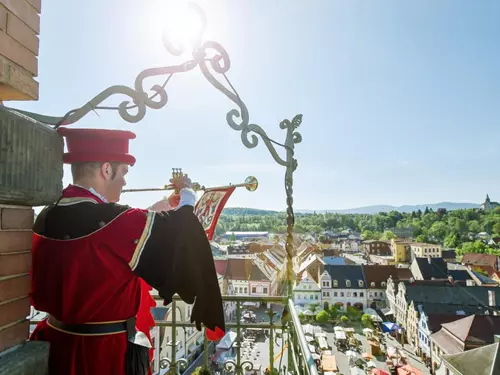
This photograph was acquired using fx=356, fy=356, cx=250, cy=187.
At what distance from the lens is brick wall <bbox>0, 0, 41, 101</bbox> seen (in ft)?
4.96

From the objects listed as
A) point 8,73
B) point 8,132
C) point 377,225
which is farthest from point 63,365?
point 377,225

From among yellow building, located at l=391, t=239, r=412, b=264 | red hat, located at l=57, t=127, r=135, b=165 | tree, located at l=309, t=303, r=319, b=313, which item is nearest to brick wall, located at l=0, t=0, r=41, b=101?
red hat, located at l=57, t=127, r=135, b=165

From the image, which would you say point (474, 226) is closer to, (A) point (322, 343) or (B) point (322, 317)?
(B) point (322, 317)

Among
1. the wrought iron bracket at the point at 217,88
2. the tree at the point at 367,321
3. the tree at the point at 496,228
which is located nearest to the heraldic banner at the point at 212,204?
the wrought iron bracket at the point at 217,88

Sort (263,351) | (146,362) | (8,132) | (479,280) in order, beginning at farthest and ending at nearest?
(479,280) < (263,351) < (146,362) < (8,132)

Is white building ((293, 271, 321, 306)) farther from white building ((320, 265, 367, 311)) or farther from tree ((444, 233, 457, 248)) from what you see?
tree ((444, 233, 457, 248))

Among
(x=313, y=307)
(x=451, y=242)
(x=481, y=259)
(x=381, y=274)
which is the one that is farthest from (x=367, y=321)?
(x=451, y=242)

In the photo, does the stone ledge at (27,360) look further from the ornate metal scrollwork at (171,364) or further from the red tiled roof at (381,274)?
the red tiled roof at (381,274)

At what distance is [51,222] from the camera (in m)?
A: 1.81

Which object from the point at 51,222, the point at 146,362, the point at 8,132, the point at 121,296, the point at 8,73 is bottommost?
the point at 146,362

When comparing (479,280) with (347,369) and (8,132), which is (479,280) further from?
(8,132)

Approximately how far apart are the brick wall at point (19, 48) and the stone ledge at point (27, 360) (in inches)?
45.5

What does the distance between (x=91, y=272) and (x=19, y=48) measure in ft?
3.52

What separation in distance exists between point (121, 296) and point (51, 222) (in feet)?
1.70
